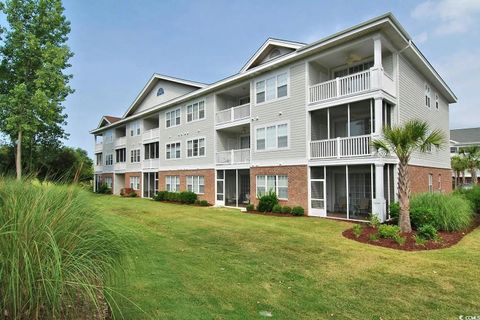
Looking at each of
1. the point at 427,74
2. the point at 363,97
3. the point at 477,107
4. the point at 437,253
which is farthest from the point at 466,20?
the point at 477,107

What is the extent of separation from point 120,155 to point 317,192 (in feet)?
90.4

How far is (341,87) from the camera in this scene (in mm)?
14859

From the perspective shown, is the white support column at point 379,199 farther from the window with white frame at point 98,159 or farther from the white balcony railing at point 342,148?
the window with white frame at point 98,159

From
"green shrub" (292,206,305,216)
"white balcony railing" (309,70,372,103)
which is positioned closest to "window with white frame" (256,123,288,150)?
"white balcony railing" (309,70,372,103)

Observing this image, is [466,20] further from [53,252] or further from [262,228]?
[53,252]

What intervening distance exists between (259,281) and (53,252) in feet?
13.5

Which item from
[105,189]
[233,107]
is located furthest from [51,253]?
[105,189]

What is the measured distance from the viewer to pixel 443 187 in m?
21.2

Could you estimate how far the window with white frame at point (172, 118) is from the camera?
26.8 m

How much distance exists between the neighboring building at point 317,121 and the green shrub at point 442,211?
184 centimetres

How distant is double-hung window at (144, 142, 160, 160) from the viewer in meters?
30.2

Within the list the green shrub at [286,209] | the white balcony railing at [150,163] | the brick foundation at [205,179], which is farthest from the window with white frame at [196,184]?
the green shrub at [286,209]

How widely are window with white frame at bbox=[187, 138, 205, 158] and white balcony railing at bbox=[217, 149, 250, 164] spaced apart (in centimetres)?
221

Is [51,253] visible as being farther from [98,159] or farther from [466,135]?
[466,135]
